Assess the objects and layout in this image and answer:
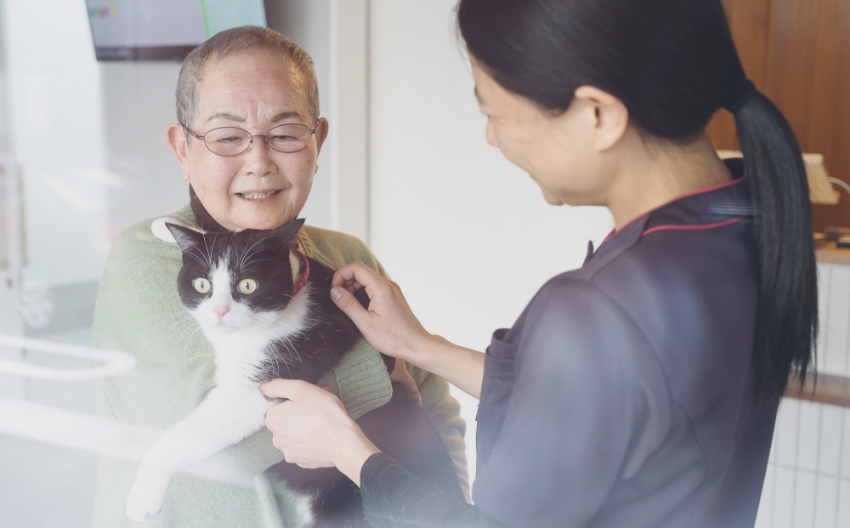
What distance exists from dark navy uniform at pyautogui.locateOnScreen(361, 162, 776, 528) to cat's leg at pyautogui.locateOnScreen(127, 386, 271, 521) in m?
0.27

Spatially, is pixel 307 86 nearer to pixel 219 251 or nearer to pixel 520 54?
pixel 219 251

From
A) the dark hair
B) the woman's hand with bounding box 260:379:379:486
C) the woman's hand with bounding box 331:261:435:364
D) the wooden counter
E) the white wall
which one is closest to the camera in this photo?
the dark hair

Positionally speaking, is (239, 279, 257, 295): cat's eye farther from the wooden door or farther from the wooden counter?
the wooden counter

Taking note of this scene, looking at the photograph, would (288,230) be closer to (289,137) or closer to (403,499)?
(289,137)

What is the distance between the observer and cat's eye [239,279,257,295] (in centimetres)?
78

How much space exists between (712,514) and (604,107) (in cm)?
44

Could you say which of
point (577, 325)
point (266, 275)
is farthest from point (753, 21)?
point (266, 275)

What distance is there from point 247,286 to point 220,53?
277 mm

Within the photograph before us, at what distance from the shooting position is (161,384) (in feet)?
2.47

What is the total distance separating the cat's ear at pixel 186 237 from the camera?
30.7 inches

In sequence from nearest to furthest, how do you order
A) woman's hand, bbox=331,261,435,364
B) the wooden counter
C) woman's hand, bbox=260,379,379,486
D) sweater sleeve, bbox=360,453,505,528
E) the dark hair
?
the dark hair → sweater sleeve, bbox=360,453,505,528 → woman's hand, bbox=260,379,379,486 → woman's hand, bbox=331,261,435,364 → the wooden counter

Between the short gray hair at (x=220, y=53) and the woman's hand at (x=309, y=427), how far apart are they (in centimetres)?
34

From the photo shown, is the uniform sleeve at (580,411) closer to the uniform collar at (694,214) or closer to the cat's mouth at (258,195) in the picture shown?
the uniform collar at (694,214)

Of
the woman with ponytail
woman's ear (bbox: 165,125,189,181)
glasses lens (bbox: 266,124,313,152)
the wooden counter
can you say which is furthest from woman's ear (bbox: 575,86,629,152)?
the wooden counter
